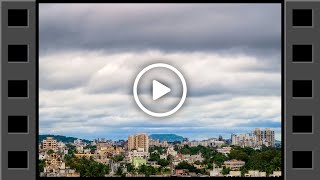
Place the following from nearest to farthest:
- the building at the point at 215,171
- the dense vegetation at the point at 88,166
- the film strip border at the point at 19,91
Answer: the film strip border at the point at 19,91 < the building at the point at 215,171 < the dense vegetation at the point at 88,166

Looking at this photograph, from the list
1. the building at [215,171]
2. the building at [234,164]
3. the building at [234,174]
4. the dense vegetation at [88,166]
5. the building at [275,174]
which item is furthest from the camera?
the building at [234,164]

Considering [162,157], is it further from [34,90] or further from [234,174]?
[34,90]

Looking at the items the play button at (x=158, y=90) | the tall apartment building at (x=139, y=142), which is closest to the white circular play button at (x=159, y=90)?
the play button at (x=158, y=90)

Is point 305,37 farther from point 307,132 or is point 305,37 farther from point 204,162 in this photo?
point 204,162

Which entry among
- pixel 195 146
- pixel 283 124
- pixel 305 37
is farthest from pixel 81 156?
pixel 305 37

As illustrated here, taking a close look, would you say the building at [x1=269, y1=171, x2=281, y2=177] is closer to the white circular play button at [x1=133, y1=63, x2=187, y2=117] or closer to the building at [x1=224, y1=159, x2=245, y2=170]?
the building at [x1=224, y1=159, x2=245, y2=170]

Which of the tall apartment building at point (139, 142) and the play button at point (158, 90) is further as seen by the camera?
the tall apartment building at point (139, 142)

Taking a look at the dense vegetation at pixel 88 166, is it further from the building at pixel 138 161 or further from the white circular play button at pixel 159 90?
the white circular play button at pixel 159 90

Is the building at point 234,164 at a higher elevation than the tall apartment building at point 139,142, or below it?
below
